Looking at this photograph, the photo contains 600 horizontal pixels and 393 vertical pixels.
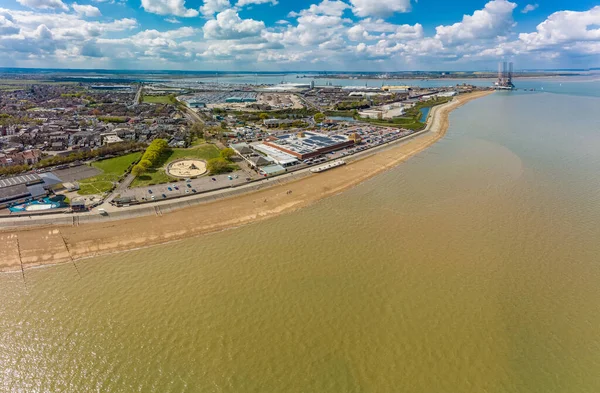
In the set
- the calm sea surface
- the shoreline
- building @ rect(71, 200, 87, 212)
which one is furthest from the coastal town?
the calm sea surface

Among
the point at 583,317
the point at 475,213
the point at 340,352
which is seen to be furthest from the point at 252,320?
the point at 475,213

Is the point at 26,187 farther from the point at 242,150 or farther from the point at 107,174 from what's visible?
the point at 242,150

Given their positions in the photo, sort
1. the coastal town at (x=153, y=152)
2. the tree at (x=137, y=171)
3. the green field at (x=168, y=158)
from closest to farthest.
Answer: the coastal town at (x=153, y=152)
the green field at (x=168, y=158)
the tree at (x=137, y=171)

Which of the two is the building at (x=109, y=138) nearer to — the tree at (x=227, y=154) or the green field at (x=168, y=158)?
the green field at (x=168, y=158)

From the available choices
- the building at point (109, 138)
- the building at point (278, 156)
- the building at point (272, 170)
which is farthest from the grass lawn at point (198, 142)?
the building at point (272, 170)

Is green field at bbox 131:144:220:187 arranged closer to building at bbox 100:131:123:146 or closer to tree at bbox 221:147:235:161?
tree at bbox 221:147:235:161

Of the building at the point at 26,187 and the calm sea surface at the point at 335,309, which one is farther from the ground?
the building at the point at 26,187
